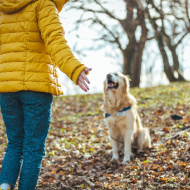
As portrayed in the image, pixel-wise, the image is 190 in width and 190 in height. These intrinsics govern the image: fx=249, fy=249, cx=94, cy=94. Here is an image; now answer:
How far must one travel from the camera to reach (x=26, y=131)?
231 centimetres

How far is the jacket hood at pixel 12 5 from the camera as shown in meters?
2.23

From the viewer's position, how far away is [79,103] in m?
11.0

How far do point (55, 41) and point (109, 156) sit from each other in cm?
335

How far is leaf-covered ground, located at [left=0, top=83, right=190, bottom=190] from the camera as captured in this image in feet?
11.3

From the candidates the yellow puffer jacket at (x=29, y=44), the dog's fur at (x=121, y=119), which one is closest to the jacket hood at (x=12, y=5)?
the yellow puffer jacket at (x=29, y=44)

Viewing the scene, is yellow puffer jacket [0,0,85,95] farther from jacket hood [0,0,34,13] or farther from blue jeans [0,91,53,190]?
blue jeans [0,91,53,190]

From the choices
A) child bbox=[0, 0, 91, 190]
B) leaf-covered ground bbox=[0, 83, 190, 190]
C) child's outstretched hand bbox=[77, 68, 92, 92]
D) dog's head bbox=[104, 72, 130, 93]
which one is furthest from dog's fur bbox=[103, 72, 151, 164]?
child's outstretched hand bbox=[77, 68, 92, 92]

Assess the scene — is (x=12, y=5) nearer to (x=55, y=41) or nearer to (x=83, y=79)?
(x=55, y=41)

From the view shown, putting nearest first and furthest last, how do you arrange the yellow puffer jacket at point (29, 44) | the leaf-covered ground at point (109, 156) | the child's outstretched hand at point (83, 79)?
the child's outstretched hand at point (83, 79) < the yellow puffer jacket at point (29, 44) < the leaf-covered ground at point (109, 156)

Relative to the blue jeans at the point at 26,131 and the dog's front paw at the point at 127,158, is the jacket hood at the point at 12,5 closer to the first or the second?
the blue jeans at the point at 26,131

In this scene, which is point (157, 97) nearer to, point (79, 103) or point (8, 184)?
point (79, 103)

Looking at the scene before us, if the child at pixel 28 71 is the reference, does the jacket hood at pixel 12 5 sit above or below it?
above

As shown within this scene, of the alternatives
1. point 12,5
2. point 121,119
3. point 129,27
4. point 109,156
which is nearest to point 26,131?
point 12,5

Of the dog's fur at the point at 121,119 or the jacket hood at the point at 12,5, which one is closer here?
the jacket hood at the point at 12,5
